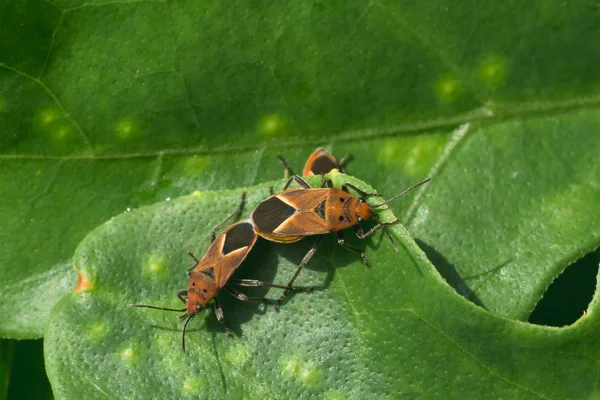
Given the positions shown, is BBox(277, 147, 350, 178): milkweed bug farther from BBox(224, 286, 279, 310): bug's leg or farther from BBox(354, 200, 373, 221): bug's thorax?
BBox(224, 286, 279, 310): bug's leg

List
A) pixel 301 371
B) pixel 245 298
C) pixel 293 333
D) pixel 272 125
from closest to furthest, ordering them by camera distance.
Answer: pixel 301 371 < pixel 293 333 < pixel 245 298 < pixel 272 125

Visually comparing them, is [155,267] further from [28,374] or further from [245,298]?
[28,374]

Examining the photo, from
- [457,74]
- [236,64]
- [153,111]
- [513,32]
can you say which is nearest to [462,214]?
[457,74]

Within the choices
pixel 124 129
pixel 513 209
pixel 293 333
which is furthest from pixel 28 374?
pixel 513 209

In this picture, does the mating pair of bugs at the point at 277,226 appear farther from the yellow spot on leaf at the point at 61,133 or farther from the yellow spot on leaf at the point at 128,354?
the yellow spot on leaf at the point at 61,133

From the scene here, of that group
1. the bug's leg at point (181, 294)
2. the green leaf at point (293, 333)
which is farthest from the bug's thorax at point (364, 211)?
the bug's leg at point (181, 294)

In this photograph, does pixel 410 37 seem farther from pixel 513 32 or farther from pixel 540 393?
pixel 540 393
